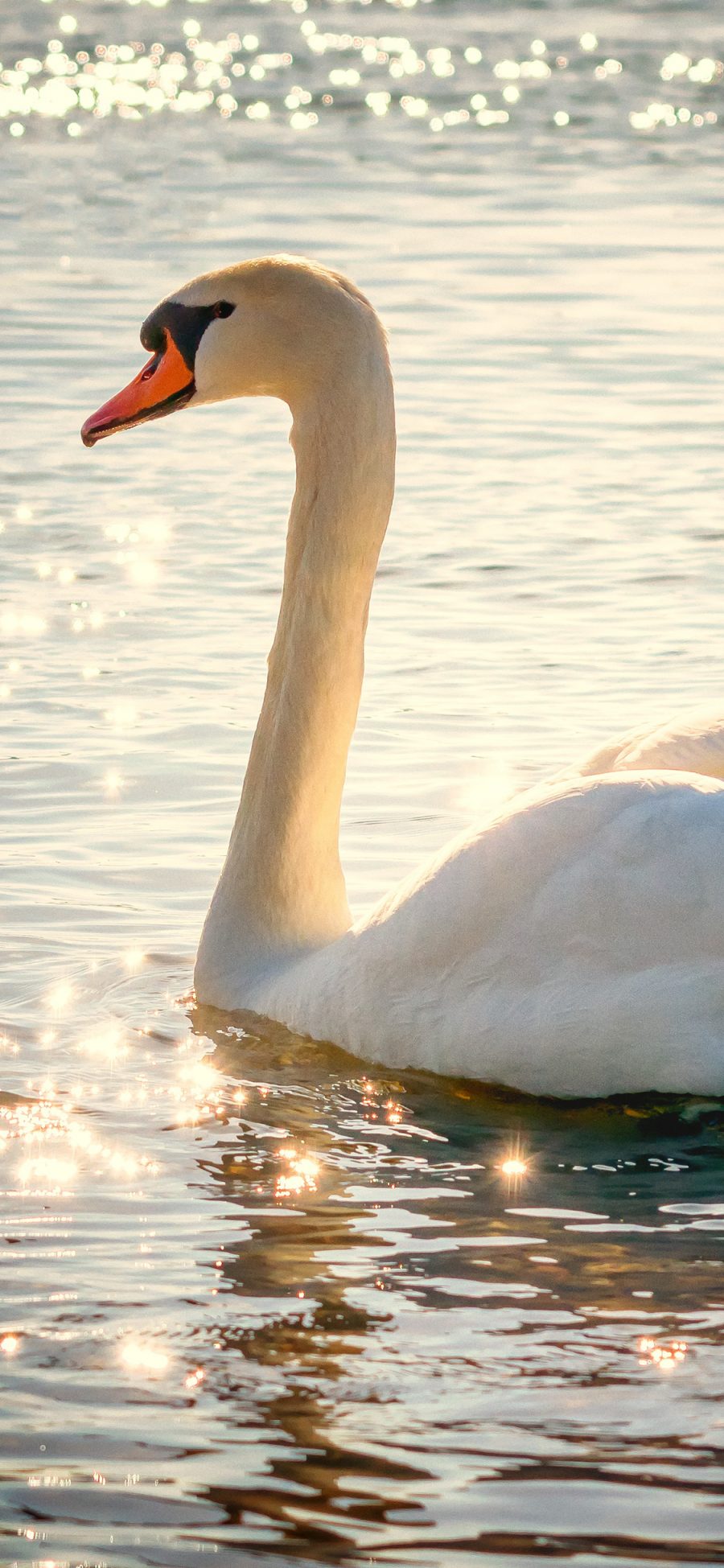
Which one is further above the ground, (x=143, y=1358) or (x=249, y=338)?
(x=249, y=338)

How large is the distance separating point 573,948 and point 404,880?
593mm

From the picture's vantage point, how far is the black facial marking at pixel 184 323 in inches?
278

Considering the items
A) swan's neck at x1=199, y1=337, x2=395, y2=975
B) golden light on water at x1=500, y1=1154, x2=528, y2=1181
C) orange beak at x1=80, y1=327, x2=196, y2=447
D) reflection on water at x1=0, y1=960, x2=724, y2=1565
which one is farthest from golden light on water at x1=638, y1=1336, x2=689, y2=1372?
orange beak at x1=80, y1=327, x2=196, y2=447

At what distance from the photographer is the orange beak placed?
713 cm

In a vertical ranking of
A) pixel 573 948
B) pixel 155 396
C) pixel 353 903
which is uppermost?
pixel 155 396

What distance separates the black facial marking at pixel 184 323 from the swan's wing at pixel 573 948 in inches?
68.4

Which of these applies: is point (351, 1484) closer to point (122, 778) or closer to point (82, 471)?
point (122, 778)

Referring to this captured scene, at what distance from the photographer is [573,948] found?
5871 mm

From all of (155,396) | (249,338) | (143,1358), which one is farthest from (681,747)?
(143,1358)

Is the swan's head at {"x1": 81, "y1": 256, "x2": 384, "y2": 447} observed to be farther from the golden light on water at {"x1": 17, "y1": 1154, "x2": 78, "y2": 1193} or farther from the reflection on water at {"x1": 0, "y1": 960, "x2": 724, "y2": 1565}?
the golden light on water at {"x1": 17, "y1": 1154, "x2": 78, "y2": 1193}

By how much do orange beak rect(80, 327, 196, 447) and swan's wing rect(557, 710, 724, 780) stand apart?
1.60m

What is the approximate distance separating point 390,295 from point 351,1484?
1322 cm

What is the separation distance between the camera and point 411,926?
6117 millimetres

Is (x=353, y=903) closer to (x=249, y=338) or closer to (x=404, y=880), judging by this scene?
(x=404, y=880)
